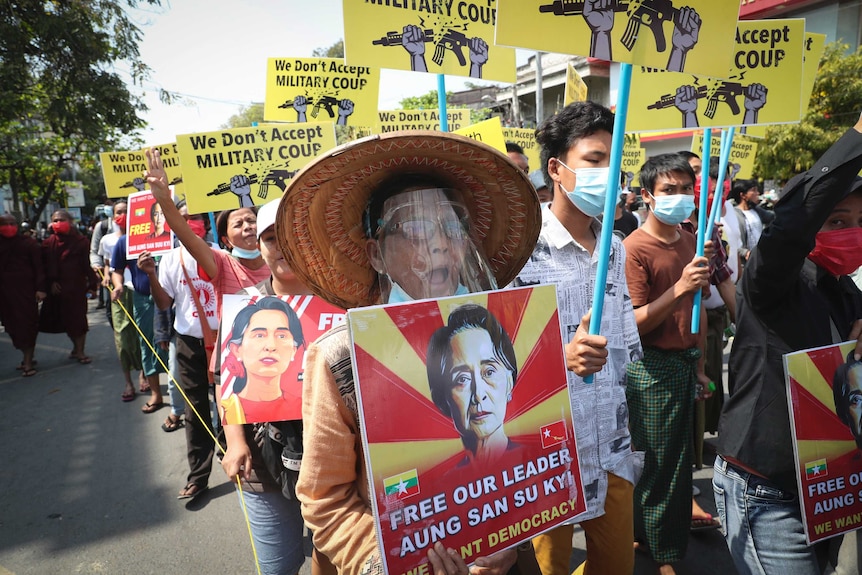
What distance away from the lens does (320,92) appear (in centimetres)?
448

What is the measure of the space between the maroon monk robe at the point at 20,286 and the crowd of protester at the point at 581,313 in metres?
5.23

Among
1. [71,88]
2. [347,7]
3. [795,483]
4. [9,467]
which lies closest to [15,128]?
[71,88]

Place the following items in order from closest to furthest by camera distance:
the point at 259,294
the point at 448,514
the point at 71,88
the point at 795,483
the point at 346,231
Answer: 1. the point at 448,514
2. the point at 346,231
3. the point at 795,483
4. the point at 259,294
5. the point at 71,88

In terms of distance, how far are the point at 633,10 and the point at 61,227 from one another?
8.42m

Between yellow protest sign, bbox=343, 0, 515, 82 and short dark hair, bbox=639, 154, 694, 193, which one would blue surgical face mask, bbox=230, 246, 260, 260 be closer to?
Answer: yellow protest sign, bbox=343, 0, 515, 82

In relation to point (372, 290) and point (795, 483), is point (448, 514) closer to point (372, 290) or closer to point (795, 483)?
point (372, 290)

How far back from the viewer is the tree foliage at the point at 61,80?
10.6 meters

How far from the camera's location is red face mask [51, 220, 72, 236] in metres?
7.62

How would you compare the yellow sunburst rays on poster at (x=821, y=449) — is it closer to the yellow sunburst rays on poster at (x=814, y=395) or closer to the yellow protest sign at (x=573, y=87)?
the yellow sunburst rays on poster at (x=814, y=395)

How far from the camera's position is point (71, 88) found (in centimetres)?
1180

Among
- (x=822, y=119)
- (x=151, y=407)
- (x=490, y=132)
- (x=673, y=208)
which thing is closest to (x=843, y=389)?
(x=673, y=208)

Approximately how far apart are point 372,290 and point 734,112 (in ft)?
7.46

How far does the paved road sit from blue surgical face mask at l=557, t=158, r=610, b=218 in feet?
6.89

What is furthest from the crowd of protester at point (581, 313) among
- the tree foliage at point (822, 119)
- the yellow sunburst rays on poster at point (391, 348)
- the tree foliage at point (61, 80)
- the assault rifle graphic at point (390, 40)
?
the tree foliage at point (822, 119)
